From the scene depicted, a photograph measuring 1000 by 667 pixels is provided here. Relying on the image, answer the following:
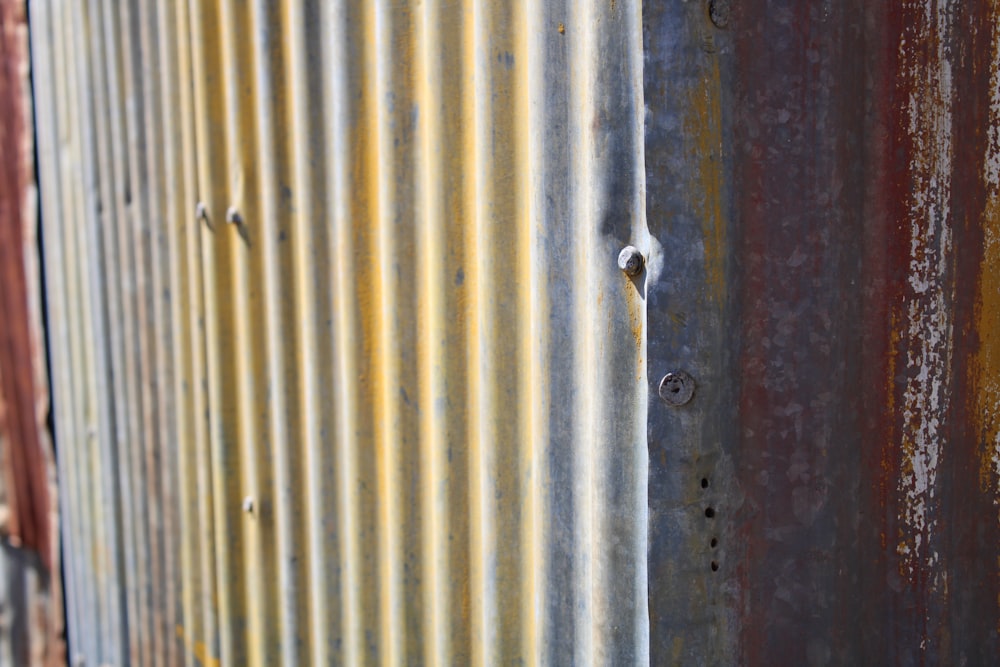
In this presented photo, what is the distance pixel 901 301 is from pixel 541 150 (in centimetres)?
61

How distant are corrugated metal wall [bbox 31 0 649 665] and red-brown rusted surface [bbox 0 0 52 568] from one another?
749 millimetres

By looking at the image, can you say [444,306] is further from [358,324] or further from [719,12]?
[719,12]

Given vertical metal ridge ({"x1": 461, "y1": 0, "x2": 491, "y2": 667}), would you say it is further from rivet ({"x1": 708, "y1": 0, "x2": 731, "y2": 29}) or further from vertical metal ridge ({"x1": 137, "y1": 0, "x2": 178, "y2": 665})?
vertical metal ridge ({"x1": 137, "y1": 0, "x2": 178, "y2": 665})

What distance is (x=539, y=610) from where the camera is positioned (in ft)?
4.59

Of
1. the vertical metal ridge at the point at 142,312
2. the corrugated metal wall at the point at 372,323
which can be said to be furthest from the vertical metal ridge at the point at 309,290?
the vertical metal ridge at the point at 142,312

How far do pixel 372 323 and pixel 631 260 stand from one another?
66cm

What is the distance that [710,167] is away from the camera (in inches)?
46.6

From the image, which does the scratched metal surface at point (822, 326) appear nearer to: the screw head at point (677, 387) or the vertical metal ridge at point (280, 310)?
the screw head at point (677, 387)

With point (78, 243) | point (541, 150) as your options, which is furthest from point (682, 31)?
point (78, 243)

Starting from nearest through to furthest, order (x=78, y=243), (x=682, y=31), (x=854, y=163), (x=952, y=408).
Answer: (x=682, y=31) → (x=854, y=163) → (x=952, y=408) → (x=78, y=243)

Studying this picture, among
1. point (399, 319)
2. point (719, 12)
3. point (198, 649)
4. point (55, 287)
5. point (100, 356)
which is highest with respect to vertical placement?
point (719, 12)

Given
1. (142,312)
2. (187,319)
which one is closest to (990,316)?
(187,319)

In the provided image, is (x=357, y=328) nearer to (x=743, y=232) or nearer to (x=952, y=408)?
(x=743, y=232)

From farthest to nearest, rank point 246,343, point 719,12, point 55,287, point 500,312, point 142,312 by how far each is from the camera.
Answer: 1. point 55,287
2. point 142,312
3. point 246,343
4. point 500,312
5. point 719,12
